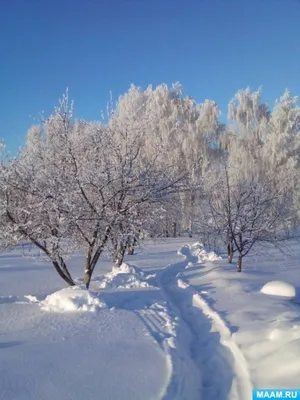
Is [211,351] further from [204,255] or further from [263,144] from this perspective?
[263,144]

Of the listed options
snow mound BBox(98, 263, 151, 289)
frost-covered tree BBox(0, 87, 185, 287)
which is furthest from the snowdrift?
frost-covered tree BBox(0, 87, 185, 287)

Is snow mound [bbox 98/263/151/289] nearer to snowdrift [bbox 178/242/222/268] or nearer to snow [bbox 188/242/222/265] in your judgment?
snowdrift [bbox 178/242/222/268]

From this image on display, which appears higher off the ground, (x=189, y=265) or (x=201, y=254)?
(x=201, y=254)

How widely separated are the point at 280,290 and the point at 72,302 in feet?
14.0

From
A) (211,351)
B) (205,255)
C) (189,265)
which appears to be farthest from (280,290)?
(205,255)

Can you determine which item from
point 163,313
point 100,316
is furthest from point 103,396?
point 163,313

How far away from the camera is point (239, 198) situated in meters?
11.6

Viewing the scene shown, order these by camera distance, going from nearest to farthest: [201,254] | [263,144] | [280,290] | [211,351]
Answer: [211,351], [280,290], [201,254], [263,144]

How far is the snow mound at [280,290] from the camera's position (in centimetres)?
727

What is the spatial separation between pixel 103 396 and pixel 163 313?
2.78 m

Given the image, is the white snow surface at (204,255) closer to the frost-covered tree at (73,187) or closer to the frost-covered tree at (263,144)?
the frost-covered tree at (263,144)

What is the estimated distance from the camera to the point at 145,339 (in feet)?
15.6

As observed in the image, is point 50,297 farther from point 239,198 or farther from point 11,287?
point 239,198

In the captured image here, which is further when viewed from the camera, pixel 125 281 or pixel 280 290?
pixel 125 281
